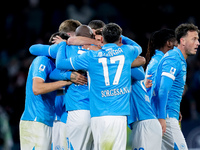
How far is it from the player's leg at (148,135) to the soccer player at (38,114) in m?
1.21

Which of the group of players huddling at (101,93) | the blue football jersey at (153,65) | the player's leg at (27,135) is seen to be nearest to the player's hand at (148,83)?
the group of players huddling at (101,93)

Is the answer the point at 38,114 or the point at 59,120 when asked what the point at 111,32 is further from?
the point at 59,120

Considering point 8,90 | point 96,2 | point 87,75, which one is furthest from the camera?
point 96,2

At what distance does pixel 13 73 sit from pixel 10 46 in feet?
3.38

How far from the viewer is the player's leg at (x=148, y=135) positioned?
4855 mm

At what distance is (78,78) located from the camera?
15.5 ft

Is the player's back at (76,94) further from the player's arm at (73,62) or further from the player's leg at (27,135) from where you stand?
the player's leg at (27,135)

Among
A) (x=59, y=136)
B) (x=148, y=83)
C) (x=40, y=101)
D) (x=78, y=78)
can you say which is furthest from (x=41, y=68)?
(x=148, y=83)

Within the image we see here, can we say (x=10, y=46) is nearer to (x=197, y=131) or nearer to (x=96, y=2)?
(x=96, y=2)

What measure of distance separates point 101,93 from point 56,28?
24.9 feet

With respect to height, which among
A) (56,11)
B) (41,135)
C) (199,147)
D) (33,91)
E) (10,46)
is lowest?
(199,147)

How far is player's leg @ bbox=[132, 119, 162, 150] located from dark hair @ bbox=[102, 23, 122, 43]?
1178 mm

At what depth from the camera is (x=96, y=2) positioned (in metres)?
12.7

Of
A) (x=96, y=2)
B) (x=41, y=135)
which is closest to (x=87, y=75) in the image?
(x=41, y=135)
